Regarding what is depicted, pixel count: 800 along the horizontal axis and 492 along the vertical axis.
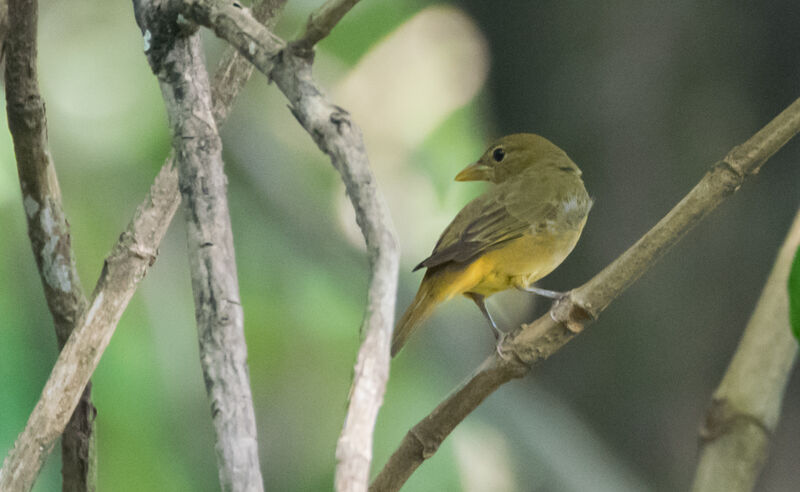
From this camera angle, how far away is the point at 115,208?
1.66 m

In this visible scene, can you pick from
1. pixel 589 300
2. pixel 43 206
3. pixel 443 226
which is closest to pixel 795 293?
pixel 589 300

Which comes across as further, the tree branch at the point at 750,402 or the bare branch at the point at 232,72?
the bare branch at the point at 232,72

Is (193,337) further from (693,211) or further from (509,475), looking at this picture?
(693,211)

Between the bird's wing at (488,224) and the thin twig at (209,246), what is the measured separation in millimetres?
393

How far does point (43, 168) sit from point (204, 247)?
388 mm

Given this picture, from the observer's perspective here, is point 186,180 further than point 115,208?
No

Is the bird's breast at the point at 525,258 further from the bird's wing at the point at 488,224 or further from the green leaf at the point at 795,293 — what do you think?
the green leaf at the point at 795,293

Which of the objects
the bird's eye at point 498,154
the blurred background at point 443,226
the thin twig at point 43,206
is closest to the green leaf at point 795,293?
the bird's eye at point 498,154

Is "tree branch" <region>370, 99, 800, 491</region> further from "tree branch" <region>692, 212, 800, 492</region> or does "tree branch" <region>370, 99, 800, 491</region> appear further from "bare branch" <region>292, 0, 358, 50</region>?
"bare branch" <region>292, 0, 358, 50</region>

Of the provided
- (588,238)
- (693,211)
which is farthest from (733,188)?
(588,238)

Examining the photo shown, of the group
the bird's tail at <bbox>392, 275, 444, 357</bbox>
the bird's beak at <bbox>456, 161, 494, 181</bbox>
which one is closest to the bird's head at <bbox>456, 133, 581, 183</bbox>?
the bird's beak at <bbox>456, 161, 494, 181</bbox>

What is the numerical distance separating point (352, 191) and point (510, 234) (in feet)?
2.08

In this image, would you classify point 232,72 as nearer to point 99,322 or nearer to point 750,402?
point 99,322

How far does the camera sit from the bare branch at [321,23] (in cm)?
58
